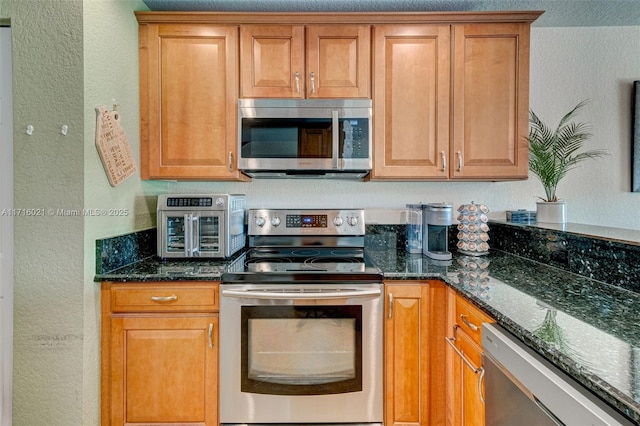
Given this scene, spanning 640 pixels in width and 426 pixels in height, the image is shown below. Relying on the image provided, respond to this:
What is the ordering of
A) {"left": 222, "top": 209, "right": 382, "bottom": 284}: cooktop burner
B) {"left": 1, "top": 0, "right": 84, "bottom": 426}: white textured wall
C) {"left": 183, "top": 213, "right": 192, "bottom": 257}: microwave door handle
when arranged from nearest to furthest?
{"left": 1, "top": 0, "right": 84, "bottom": 426}: white textured wall < {"left": 183, "top": 213, "right": 192, "bottom": 257}: microwave door handle < {"left": 222, "top": 209, "right": 382, "bottom": 284}: cooktop burner

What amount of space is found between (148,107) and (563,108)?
2.59 m

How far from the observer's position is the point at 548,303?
1077mm

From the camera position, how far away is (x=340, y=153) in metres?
1.83

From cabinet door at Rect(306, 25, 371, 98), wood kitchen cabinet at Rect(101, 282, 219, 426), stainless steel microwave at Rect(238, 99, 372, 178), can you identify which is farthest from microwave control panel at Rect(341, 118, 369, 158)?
wood kitchen cabinet at Rect(101, 282, 219, 426)

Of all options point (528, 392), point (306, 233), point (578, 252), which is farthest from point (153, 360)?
point (578, 252)

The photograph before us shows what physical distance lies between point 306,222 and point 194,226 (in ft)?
2.17

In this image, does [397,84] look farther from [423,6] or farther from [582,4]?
[582,4]

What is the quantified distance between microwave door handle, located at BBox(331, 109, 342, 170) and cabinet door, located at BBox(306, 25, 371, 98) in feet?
0.46

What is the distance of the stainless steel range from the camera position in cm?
150

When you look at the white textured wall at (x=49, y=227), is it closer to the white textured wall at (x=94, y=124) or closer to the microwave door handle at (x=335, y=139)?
the white textured wall at (x=94, y=124)

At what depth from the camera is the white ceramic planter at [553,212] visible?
6.33 feet

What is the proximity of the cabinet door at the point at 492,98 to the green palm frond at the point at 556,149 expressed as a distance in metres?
0.19

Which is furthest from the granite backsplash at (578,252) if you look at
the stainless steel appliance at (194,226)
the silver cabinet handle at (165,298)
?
the silver cabinet handle at (165,298)

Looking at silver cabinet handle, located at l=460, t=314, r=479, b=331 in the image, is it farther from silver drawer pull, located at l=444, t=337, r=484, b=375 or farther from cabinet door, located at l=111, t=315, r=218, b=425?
cabinet door, located at l=111, t=315, r=218, b=425
